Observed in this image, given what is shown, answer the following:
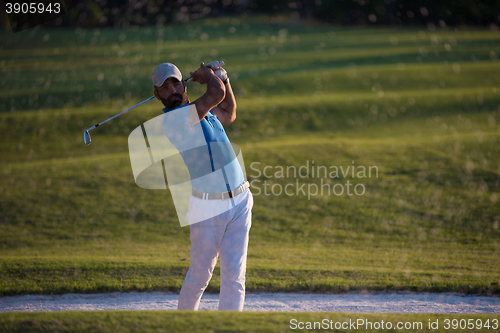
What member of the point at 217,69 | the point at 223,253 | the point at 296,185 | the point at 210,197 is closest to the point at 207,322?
the point at 223,253

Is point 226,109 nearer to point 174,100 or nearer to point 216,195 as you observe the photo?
point 174,100

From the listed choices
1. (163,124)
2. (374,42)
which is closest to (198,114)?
(163,124)

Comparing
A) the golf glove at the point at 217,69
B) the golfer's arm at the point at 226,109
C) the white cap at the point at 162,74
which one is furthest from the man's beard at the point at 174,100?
the golfer's arm at the point at 226,109

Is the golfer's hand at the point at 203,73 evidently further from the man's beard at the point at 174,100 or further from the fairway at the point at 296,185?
the fairway at the point at 296,185

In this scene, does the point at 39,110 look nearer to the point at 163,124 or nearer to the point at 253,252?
the point at 253,252

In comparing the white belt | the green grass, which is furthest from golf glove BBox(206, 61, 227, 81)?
the green grass

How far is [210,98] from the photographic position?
3.69 metres

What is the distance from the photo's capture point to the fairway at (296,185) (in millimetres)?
6188

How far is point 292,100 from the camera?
1942 centimetres

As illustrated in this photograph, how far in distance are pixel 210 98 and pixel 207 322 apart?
163cm

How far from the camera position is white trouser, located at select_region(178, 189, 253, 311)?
12.5 feet

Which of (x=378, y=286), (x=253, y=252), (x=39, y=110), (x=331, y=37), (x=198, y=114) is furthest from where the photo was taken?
(x=331, y=37)

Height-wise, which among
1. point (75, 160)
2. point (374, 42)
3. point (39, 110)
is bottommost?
point (75, 160)

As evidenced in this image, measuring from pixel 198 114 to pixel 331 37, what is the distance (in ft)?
130
